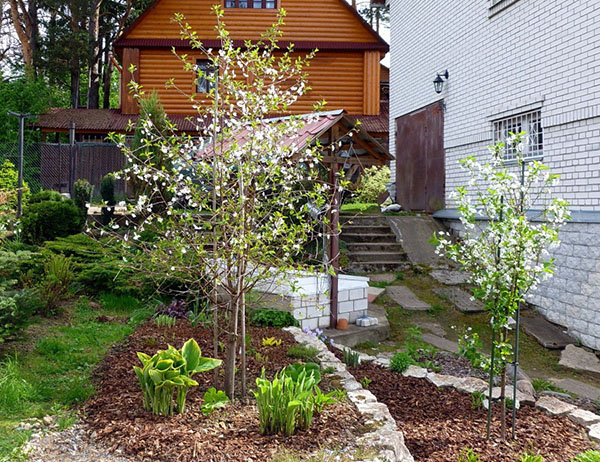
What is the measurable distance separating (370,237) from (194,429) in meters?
7.94

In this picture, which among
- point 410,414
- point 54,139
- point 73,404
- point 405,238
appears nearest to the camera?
point 73,404

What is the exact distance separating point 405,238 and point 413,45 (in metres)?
5.30

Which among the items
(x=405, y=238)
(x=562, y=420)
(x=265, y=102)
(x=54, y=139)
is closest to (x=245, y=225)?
(x=265, y=102)

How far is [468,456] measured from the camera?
11.0 ft

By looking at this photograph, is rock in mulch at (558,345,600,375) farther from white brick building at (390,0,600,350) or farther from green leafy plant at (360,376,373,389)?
green leafy plant at (360,376,373,389)

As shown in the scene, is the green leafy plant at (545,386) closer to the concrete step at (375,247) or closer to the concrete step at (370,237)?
the concrete step at (375,247)

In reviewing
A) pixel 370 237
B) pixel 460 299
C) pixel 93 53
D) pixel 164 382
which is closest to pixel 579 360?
pixel 460 299

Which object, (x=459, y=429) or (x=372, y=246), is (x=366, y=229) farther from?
(x=459, y=429)

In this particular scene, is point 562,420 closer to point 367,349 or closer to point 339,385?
point 339,385

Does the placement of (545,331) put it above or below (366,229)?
below

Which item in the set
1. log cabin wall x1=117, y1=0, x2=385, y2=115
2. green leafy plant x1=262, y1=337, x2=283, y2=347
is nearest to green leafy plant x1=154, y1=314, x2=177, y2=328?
green leafy plant x1=262, y1=337, x2=283, y2=347

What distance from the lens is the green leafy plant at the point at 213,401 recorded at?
3543mm

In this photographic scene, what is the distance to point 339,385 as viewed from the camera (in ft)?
13.9

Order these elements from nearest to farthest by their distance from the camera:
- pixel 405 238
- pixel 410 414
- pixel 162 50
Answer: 1. pixel 410 414
2. pixel 405 238
3. pixel 162 50
